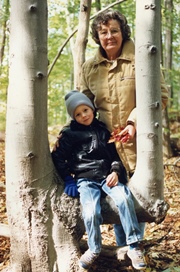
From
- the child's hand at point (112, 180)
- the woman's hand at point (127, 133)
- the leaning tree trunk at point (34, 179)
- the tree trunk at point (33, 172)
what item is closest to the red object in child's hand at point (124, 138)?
the woman's hand at point (127, 133)

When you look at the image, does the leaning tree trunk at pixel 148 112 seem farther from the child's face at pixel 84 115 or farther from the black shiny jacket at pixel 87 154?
the child's face at pixel 84 115

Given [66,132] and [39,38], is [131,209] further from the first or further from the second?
[39,38]

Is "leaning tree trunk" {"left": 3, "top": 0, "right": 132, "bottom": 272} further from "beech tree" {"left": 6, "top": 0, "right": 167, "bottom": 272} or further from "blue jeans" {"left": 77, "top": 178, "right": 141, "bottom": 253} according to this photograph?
"blue jeans" {"left": 77, "top": 178, "right": 141, "bottom": 253}

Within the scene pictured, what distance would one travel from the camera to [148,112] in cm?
230

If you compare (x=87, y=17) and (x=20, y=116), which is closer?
(x=20, y=116)

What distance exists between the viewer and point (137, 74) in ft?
7.56

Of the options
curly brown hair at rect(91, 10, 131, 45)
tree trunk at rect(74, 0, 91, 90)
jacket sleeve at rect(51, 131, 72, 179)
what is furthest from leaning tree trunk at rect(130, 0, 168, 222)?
tree trunk at rect(74, 0, 91, 90)

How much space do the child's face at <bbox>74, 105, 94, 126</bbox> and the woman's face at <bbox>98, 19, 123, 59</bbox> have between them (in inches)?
21.4

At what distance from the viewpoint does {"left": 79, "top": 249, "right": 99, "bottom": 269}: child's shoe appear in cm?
236

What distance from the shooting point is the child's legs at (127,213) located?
2.33 m

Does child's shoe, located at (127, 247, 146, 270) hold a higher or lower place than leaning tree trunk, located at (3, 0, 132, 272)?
lower

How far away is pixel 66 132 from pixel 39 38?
2.60ft

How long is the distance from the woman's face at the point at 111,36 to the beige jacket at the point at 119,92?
79 mm

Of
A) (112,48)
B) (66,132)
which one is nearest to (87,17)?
(112,48)
